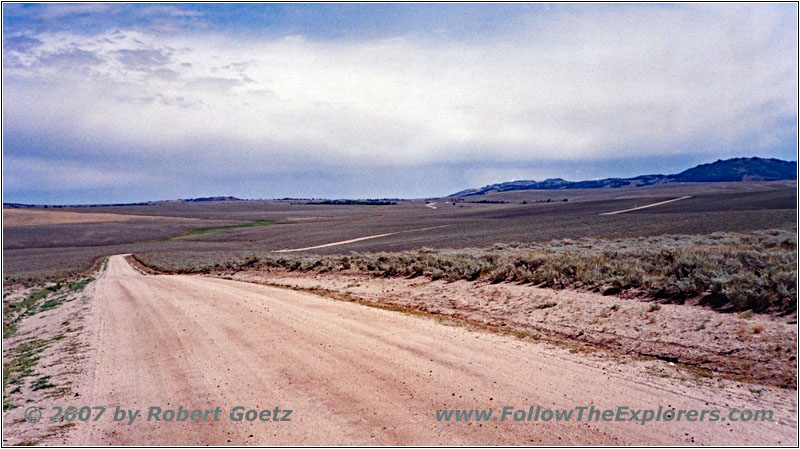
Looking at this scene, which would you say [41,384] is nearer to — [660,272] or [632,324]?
[632,324]

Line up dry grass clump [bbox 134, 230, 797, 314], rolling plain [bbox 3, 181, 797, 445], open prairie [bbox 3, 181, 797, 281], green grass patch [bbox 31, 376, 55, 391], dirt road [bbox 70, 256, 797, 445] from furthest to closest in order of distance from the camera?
1. open prairie [bbox 3, 181, 797, 281]
2. dry grass clump [bbox 134, 230, 797, 314]
3. green grass patch [bbox 31, 376, 55, 391]
4. rolling plain [bbox 3, 181, 797, 445]
5. dirt road [bbox 70, 256, 797, 445]

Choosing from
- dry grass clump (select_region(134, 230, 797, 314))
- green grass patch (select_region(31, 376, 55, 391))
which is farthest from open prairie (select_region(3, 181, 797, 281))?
green grass patch (select_region(31, 376, 55, 391))

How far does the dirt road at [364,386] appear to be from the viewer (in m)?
5.82

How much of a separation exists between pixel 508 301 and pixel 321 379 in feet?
24.7

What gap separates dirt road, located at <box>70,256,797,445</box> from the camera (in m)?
5.82

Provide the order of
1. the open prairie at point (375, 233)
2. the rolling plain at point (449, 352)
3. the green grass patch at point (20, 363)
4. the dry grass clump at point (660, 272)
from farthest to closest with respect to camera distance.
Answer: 1. the open prairie at point (375, 233)
2. the dry grass clump at point (660, 272)
3. the green grass patch at point (20, 363)
4. the rolling plain at point (449, 352)

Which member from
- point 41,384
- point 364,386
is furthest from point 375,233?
point 364,386

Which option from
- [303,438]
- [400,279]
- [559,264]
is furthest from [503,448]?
[400,279]

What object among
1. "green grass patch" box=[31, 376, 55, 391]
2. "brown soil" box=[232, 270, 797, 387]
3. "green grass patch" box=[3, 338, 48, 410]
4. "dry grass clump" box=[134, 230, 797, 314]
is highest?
"dry grass clump" box=[134, 230, 797, 314]

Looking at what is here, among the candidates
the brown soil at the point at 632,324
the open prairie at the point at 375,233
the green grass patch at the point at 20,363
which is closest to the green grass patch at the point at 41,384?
the green grass patch at the point at 20,363

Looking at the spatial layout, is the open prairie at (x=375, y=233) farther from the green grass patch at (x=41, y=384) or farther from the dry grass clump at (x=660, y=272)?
the green grass patch at (x=41, y=384)

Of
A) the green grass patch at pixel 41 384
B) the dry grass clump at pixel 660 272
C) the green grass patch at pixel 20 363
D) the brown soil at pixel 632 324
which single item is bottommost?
the green grass patch at pixel 20 363

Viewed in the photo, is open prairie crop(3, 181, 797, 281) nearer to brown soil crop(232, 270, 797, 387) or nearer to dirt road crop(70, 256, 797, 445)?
brown soil crop(232, 270, 797, 387)

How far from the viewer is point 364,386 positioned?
23.9 feet
